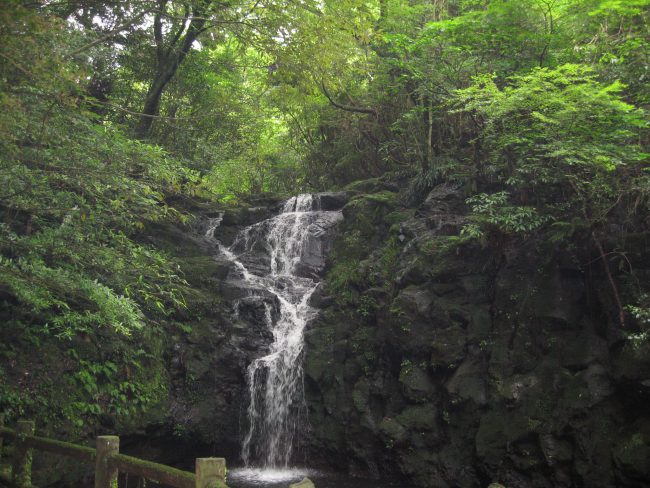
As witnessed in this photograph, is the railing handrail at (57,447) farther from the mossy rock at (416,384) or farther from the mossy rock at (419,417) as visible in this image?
the mossy rock at (416,384)

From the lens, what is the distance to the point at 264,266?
16344mm

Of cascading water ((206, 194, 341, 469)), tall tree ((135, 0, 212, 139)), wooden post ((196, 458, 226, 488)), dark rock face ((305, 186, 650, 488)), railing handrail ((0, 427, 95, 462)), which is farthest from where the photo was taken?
tall tree ((135, 0, 212, 139))

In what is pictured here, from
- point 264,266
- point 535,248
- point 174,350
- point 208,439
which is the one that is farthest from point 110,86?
point 535,248

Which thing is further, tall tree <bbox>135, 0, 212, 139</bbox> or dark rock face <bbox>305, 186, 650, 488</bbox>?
tall tree <bbox>135, 0, 212, 139</bbox>

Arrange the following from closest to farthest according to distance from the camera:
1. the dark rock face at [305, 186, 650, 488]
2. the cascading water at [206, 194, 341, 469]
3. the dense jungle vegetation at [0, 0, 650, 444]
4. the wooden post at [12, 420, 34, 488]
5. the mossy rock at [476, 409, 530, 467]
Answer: the wooden post at [12, 420, 34, 488]
the dense jungle vegetation at [0, 0, 650, 444]
the dark rock face at [305, 186, 650, 488]
the mossy rock at [476, 409, 530, 467]
the cascading water at [206, 194, 341, 469]

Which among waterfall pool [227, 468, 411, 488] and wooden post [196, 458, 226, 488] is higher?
wooden post [196, 458, 226, 488]

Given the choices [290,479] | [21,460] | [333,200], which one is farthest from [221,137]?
[21,460]

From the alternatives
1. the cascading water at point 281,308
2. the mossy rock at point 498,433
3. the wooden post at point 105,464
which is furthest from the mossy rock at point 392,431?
the wooden post at point 105,464

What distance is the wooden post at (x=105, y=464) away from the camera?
18.5 ft

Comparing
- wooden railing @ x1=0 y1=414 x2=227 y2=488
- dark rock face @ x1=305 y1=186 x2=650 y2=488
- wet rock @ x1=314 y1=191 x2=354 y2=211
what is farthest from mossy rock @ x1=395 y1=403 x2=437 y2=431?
wet rock @ x1=314 y1=191 x2=354 y2=211

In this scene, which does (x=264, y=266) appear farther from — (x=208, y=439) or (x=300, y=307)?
(x=208, y=439)

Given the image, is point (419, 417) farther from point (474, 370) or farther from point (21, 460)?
point (21, 460)

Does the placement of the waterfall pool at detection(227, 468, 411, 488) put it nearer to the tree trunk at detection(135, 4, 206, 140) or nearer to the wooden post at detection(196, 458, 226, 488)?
the wooden post at detection(196, 458, 226, 488)

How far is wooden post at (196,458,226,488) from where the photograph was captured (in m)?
4.32
